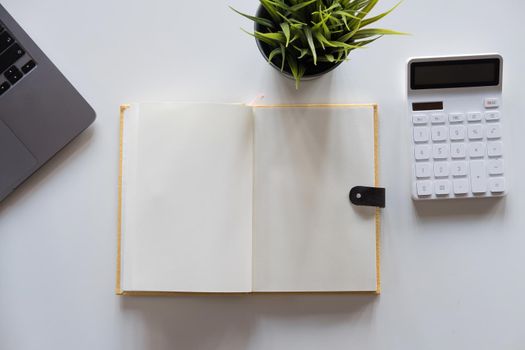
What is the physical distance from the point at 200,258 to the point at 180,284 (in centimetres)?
4

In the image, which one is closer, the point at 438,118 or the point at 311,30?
the point at 311,30

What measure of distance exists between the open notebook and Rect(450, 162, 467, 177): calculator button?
0.10 metres

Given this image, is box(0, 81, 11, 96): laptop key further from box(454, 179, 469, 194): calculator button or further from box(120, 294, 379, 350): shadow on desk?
box(454, 179, 469, 194): calculator button

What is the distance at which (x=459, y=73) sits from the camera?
579mm

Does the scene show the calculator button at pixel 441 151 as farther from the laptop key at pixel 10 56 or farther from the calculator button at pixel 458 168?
the laptop key at pixel 10 56

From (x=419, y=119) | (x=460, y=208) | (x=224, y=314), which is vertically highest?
(x=419, y=119)

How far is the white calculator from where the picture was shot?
575 millimetres

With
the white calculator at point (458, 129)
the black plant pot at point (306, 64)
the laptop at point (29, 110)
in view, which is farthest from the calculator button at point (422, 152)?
the laptop at point (29, 110)

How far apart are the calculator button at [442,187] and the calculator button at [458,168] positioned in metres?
0.01

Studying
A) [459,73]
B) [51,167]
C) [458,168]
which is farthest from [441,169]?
[51,167]

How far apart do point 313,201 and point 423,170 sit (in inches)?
5.9

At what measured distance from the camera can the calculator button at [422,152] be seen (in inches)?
22.6

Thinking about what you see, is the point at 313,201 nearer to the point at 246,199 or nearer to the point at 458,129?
the point at 246,199

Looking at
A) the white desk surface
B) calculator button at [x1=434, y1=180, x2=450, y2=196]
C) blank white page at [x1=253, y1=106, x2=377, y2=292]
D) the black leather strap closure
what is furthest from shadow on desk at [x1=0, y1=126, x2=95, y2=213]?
calculator button at [x1=434, y1=180, x2=450, y2=196]
